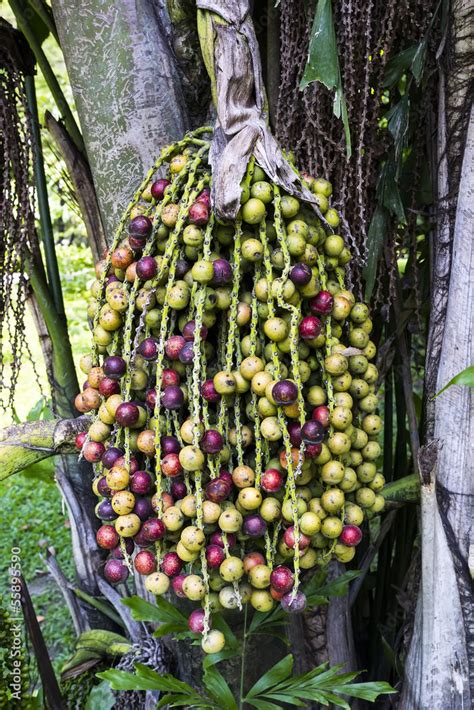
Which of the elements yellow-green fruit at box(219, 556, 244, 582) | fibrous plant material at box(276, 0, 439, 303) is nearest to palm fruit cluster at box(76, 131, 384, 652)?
yellow-green fruit at box(219, 556, 244, 582)

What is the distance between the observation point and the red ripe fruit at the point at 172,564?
759mm

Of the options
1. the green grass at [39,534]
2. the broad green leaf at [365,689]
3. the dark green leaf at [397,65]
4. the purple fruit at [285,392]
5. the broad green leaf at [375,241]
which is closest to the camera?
the purple fruit at [285,392]

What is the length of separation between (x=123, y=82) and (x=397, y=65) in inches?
16.3

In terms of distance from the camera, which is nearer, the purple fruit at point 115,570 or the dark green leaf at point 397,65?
the purple fruit at point 115,570

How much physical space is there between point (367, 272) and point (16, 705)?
104 cm

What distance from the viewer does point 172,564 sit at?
29.9 inches

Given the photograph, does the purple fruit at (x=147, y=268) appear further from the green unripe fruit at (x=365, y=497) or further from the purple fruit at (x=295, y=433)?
the green unripe fruit at (x=365, y=497)

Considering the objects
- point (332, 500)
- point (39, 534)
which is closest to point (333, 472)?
point (332, 500)

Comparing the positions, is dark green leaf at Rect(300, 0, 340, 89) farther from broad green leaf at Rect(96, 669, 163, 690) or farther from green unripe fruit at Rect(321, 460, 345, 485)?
broad green leaf at Rect(96, 669, 163, 690)

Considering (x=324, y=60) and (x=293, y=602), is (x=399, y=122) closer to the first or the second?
(x=324, y=60)

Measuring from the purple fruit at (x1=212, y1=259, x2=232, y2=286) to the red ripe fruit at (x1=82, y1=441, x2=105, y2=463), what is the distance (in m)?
0.25

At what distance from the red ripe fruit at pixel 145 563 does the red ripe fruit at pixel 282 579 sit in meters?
0.14

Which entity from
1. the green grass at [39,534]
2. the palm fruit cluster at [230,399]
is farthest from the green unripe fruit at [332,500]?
the green grass at [39,534]

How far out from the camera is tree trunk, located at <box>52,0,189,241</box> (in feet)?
3.35
